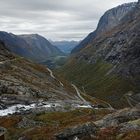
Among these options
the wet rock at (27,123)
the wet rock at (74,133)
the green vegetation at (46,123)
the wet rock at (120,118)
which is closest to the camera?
the wet rock at (74,133)

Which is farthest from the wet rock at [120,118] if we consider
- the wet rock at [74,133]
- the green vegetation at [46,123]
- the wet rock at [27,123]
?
the wet rock at [27,123]

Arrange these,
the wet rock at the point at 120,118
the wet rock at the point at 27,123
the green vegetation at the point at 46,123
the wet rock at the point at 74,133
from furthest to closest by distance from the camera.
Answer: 1. the wet rock at the point at 27,123
2. the green vegetation at the point at 46,123
3. the wet rock at the point at 120,118
4. the wet rock at the point at 74,133

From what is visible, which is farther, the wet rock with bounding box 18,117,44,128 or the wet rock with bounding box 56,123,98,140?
the wet rock with bounding box 18,117,44,128

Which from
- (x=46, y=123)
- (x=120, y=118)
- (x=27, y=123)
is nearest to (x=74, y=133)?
(x=120, y=118)

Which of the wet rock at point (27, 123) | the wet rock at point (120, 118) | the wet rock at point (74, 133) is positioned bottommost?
the wet rock at point (27, 123)

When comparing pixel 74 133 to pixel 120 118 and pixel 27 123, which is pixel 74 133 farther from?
pixel 27 123

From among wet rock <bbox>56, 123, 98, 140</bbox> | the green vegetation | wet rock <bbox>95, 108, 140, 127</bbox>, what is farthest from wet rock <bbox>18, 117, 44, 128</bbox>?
wet rock <bbox>56, 123, 98, 140</bbox>

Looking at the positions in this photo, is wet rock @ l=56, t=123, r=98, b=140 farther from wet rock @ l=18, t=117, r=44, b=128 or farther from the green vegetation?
wet rock @ l=18, t=117, r=44, b=128

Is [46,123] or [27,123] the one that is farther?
[46,123]

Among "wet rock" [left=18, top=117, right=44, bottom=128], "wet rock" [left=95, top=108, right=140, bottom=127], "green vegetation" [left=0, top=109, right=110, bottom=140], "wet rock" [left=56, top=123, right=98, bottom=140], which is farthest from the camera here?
"wet rock" [left=18, top=117, right=44, bottom=128]

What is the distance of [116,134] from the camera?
4116cm

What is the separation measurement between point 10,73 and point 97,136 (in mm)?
100763

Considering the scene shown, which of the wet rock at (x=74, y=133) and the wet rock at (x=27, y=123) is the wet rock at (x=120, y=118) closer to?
the wet rock at (x=74, y=133)

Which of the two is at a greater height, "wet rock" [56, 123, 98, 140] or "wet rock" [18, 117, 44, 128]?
"wet rock" [56, 123, 98, 140]
